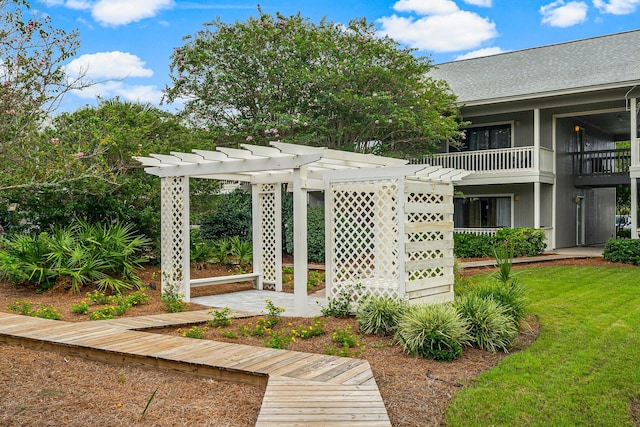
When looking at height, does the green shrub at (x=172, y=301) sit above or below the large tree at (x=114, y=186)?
below

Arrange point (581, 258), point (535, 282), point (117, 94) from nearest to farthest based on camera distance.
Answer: point (535, 282), point (117, 94), point (581, 258)

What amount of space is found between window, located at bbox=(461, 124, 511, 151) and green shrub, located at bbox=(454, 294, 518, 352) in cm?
1338

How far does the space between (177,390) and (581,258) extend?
42.9ft

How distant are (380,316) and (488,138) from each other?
1379 centimetres

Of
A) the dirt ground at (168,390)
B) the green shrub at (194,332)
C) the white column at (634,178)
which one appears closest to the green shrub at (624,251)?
the white column at (634,178)

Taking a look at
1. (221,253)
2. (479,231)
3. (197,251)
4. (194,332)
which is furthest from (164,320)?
(479,231)

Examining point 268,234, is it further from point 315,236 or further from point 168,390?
point 168,390

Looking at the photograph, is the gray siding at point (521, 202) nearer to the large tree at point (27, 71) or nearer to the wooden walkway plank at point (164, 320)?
the wooden walkway plank at point (164, 320)

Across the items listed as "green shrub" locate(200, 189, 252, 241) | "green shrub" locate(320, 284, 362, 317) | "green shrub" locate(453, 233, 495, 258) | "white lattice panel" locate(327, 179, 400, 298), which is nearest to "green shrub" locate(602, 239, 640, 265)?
"green shrub" locate(453, 233, 495, 258)

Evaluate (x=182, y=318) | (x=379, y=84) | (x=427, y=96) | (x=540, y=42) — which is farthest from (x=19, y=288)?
(x=540, y=42)

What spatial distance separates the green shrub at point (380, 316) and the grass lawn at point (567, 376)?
1405mm

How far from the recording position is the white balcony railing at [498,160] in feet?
56.5

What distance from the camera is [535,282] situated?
10977 mm

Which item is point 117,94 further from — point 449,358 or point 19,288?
point 449,358
